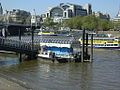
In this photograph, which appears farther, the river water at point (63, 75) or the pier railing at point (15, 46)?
the pier railing at point (15, 46)

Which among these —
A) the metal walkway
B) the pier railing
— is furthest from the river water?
the pier railing

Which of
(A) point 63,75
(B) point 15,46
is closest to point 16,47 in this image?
(B) point 15,46

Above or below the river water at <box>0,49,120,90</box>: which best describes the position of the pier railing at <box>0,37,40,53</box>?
above

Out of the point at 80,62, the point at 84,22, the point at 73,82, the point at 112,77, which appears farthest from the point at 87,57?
the point at 84,22

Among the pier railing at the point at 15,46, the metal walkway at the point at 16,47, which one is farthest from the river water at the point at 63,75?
the pier railing at the point at 15,46

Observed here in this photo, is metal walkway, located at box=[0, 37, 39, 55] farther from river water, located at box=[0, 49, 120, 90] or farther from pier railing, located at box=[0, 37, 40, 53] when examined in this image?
river water, located at box=[0, 49, 120, 90]

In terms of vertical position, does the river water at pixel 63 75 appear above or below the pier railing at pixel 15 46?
below

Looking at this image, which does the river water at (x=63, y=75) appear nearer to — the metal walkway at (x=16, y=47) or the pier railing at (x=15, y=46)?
the metal walkway at (x=16, y=47)

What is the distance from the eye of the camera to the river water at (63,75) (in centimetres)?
3669

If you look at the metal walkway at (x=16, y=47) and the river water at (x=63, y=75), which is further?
the metal walkway at (x=16, y=47)

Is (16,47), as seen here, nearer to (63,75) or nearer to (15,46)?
(15,46)

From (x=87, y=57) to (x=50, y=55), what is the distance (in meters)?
5.31

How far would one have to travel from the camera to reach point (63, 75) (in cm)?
4406

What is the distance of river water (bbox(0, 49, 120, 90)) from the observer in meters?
36.7
